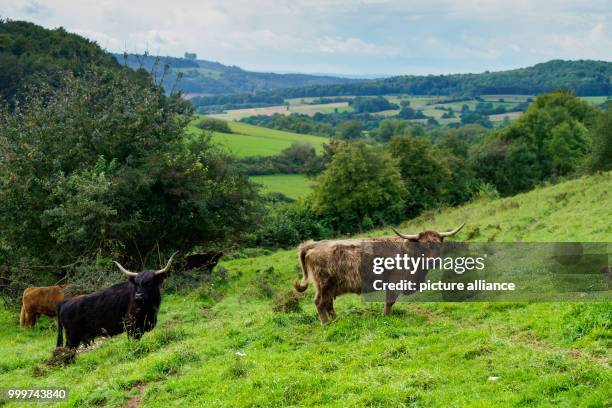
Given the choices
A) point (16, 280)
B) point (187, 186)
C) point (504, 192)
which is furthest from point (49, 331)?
point (504, 192)

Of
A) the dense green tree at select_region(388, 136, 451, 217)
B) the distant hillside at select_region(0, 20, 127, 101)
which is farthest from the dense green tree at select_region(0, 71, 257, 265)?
the distant hillside at select_region(0, 20, 127, 101)

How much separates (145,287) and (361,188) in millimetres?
36547

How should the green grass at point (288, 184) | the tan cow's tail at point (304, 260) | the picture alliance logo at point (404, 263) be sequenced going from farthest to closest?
1. the green grass at point (288, 184)
2. the tan cow's tail at point (304, 260)
3. the picture alliance logo at point (404, 263)

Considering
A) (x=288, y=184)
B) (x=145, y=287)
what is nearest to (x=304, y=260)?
(x=145, y=287)

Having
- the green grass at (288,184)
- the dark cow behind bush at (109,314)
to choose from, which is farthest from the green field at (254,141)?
the dark cow behind bush at (109,314)

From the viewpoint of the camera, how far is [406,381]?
9188mm

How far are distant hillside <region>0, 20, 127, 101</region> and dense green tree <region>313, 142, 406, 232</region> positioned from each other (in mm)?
29764

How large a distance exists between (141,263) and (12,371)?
11.4m

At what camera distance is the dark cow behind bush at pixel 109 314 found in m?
14.2

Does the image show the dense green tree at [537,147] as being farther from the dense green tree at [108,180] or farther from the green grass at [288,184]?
the dense green tree at [108,180]

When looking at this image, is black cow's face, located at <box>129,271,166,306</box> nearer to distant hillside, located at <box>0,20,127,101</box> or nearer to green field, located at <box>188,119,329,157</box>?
distant hillside, located at <box>0,20,127,101</box>

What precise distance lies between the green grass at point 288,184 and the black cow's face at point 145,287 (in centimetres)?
5449

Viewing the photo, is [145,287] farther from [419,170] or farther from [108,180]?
[419,170]

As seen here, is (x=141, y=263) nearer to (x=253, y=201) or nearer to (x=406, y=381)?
(x=253, y=201)
